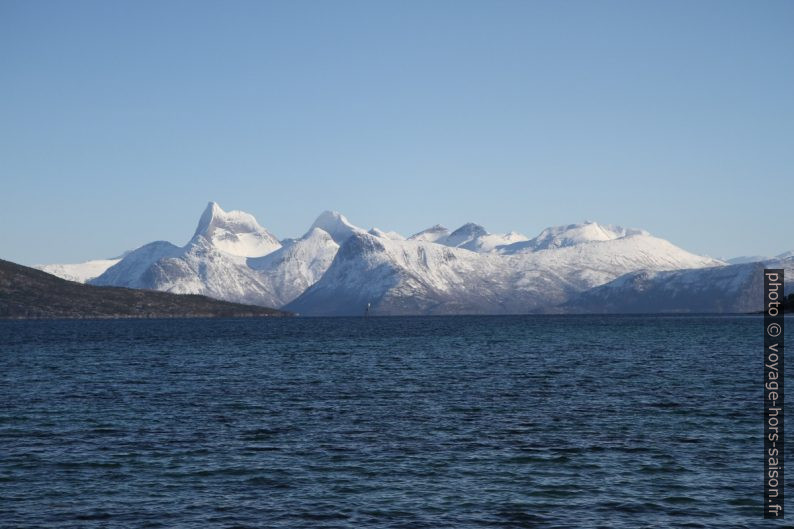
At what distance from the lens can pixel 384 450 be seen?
53.1 meters

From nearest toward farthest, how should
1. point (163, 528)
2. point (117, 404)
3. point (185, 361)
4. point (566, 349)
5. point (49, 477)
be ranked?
point (163, 528)
point (49, 477)
point (117, 404)
point (185, 361)
point (566, 349)

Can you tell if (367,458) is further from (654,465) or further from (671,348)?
(671,348)

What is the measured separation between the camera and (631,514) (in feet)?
129

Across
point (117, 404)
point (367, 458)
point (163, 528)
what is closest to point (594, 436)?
point (367, 458)

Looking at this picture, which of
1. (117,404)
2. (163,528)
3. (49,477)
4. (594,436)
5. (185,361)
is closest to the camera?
(163,528)

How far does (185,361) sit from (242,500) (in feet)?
312

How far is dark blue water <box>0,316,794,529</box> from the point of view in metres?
40.0

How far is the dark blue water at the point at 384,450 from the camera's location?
40.0 metres

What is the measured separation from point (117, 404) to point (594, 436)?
40233mm

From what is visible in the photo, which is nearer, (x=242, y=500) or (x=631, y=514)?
(x=631, y=514)

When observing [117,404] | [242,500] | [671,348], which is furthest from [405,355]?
[242,500]

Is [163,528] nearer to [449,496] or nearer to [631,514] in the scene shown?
[449,496]

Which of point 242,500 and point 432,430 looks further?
point 432,430

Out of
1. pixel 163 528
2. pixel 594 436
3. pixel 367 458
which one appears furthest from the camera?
pixel 594 436
